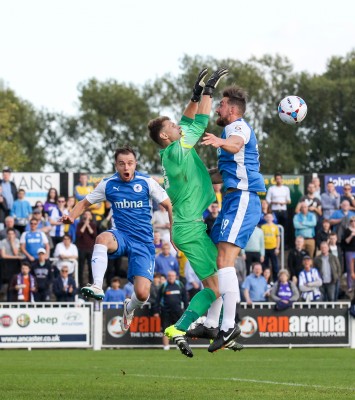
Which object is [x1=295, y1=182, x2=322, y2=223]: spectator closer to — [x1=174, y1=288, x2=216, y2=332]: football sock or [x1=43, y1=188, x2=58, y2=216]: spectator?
[x1=43, y1=188, x2=58, y2=216]: spectator

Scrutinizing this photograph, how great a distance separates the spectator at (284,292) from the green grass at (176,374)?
3.78ft

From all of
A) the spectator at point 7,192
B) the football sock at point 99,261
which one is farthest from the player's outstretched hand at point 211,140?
the spectator at point 7,192

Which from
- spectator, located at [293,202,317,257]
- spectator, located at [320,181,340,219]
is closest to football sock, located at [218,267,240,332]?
spectator, located at [293,202,317,257]

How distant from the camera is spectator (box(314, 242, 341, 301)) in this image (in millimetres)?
26859

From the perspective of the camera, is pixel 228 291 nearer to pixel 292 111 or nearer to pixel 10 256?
pixel 292 111

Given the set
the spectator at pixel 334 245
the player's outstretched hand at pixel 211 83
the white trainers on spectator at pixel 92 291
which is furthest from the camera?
the spectator at pixel 334 245

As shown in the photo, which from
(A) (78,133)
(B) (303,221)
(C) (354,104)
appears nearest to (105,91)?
(A) (78,133)

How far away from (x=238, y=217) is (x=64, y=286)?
542 inches

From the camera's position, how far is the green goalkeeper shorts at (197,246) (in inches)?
491

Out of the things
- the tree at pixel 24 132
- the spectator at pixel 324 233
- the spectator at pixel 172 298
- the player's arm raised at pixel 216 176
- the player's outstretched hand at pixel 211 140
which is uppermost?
the tree at pixel 24 132

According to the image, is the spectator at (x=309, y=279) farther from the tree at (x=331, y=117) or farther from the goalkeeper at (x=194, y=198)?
the tree at (x=331, y=117)

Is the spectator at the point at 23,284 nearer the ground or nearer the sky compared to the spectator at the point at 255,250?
nearer the ground

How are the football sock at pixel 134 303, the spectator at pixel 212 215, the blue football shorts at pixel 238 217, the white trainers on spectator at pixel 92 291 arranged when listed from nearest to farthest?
the blue football shorts at pixel 238 217
the white trainers on spectator at pixel 92 291
the football sock at pixel 134 303
the spectator at pixel 212 215

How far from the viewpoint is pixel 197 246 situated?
492 inches
